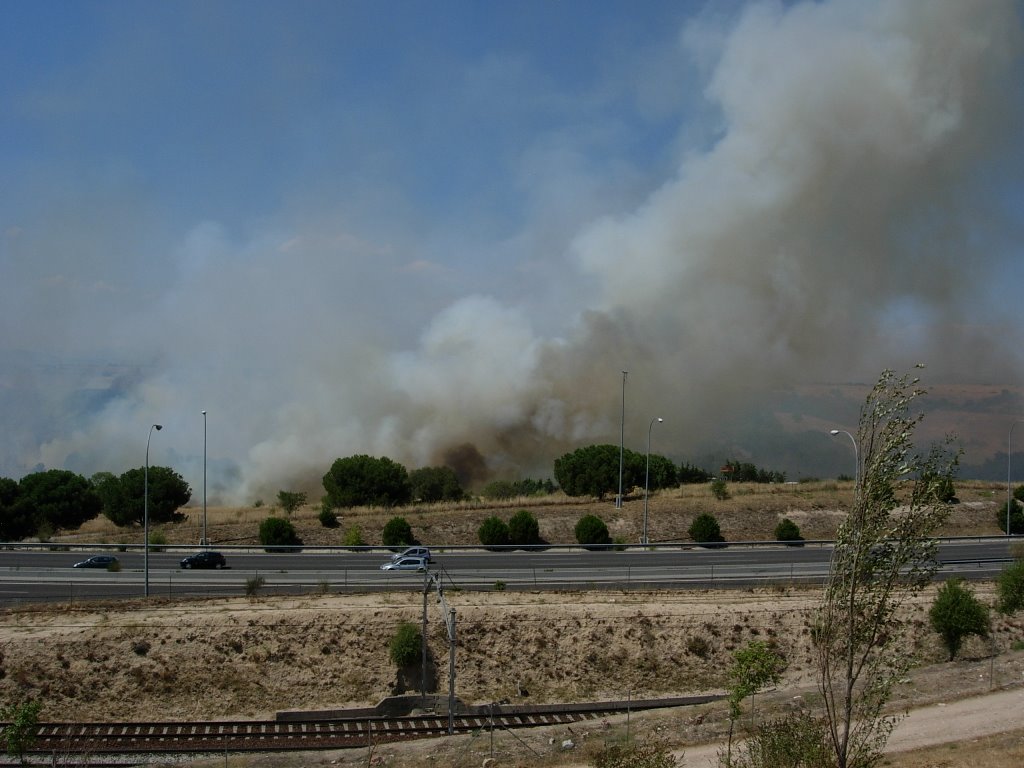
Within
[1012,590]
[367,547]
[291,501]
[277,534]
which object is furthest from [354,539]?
[1012,590]

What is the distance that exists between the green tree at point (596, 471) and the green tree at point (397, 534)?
14947 mm

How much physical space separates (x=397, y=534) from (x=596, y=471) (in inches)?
621

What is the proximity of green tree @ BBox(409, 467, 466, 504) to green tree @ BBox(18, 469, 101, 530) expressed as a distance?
18594 millimetres

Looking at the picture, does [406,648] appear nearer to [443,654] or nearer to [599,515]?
[443,654]

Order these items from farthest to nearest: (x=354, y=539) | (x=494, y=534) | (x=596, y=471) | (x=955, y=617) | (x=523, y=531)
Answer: (x=596, y=471), (x=523, y=531), (x=494, y=534), (x=354, y=539), (x=955, y=617)

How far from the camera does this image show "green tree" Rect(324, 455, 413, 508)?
48.2 meters

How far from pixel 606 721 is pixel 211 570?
17789 mm

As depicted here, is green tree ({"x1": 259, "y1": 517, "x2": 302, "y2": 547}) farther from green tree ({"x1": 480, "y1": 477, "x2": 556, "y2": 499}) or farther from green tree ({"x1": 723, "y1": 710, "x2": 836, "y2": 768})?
green tree ({"x1": 723, "y1": 710, "x2": 836, "y2": 768})

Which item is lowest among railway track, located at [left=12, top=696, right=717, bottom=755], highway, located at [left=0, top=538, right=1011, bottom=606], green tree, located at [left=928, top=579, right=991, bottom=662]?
railway track, located at [left=12, top=696, right=717, bottom=755]

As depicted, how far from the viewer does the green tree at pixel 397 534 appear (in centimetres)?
3712

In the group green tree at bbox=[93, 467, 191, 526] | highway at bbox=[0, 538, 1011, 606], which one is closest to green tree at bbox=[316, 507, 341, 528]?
highway at bbox=[0, 538, 1011, 606]

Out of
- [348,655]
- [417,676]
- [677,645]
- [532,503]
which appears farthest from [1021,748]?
[532,503]

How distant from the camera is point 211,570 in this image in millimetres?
31078

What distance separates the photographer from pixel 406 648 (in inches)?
904
